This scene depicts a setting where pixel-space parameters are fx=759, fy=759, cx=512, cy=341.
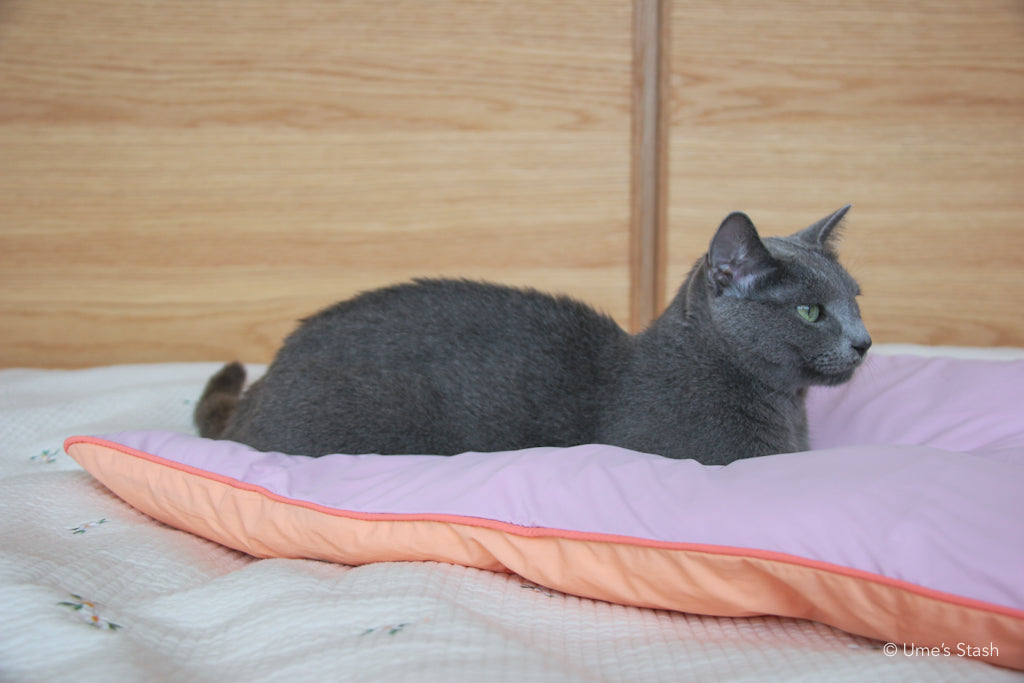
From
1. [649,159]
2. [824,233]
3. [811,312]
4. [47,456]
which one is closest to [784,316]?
[811,312]

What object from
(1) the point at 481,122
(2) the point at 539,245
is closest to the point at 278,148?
(1) the point at 481,122

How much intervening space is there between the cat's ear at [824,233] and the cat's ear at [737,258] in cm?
20

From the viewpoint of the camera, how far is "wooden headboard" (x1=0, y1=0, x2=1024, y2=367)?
5.99 feet

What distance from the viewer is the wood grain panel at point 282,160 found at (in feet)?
5.97

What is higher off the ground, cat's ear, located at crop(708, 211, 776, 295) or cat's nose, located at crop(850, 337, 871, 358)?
cat's ear, located at crop(708, 211, 776, 295)

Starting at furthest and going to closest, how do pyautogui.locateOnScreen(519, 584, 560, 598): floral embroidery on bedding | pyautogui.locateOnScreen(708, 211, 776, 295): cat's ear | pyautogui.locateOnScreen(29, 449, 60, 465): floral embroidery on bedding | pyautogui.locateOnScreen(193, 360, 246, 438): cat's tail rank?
pyautogui.locateOnScreen(193, 360, 246, 438): cat's tail → pyautogui.locateOnScreen(29, 449, 60, 465): floral embroidery on bedding → pyautogui.locateOnScreen(708, 211, 776, 295): cat's ear → pyautogui.locateOnScreen(519, 584, 560, 598): floral embroidery on bedding

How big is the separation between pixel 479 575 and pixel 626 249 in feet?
4.06

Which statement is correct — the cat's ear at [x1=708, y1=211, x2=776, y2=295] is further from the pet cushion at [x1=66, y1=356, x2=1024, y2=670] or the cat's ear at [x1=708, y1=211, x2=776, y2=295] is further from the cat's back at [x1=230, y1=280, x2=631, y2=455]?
the pet cushion at [x1=66, y1=356, x2=1024, y2=670]

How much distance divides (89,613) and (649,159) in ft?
5.13

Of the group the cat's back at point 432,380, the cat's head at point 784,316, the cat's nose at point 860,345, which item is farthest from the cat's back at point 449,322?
the cat's nose at point 860,345

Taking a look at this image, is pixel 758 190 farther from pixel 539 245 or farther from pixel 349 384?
pixel 349 384

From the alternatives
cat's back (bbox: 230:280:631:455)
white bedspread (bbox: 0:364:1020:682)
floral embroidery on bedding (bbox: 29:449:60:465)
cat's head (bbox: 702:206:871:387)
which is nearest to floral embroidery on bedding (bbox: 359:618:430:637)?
white bedspread (bbox: 0:364:1020:682)

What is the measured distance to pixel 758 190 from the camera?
1.88m

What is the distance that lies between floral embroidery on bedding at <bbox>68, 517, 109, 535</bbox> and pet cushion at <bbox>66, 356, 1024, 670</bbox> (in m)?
0.05
